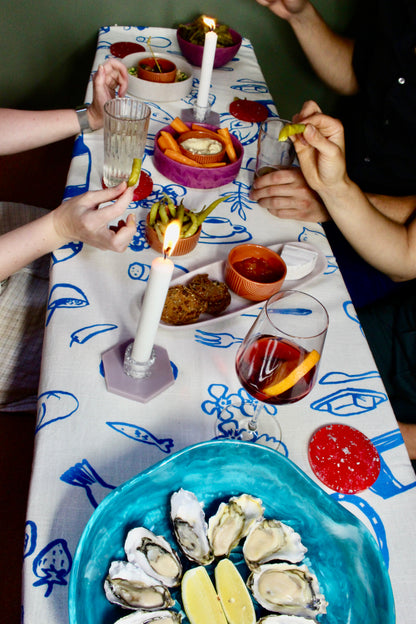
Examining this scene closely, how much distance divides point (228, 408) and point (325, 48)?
1.44 m

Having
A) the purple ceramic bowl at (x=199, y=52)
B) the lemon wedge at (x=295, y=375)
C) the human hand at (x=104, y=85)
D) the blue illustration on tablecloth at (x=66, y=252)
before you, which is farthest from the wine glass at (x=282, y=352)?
the purple ceramic bowl at (x=199, y=52)

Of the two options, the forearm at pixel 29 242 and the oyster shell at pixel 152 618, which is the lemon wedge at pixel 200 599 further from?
the forearm at pixel 29 242

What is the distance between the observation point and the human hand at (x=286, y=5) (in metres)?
1.54

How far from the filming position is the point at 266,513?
605 millimetres

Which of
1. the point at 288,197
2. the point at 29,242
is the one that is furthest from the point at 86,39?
the point at 29,242

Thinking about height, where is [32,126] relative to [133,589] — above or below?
above

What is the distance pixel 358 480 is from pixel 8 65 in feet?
7.54

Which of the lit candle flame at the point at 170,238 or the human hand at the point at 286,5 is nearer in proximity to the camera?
the lit candle flame at the point at 170,238

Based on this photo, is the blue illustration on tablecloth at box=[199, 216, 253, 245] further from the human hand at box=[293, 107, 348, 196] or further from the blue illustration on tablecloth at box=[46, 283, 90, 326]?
the blue illustration on tablecloth at box=[46, 283, 90, 326]

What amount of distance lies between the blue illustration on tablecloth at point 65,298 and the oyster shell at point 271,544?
465mm

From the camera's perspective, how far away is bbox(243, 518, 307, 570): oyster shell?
558 millimetres

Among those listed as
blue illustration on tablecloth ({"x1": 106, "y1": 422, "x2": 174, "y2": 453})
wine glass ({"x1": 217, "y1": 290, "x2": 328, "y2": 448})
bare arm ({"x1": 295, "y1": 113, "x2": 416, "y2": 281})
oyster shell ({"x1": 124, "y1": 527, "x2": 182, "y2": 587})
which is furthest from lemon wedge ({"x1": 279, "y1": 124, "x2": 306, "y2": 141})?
oyster shell ({"x1": 124, "y1": 527, "x2": 182, "y2": 587})

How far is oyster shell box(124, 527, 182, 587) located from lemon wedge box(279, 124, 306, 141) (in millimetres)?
729

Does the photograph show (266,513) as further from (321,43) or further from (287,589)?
(321,43)
